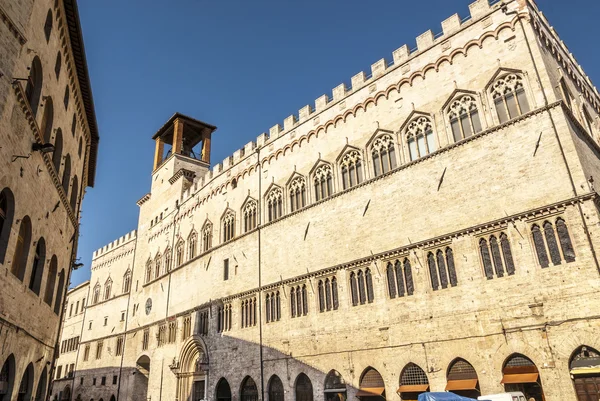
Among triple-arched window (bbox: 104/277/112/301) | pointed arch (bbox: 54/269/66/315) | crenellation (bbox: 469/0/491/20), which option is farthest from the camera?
triple-arched window (bbox: 104/277/112/301)

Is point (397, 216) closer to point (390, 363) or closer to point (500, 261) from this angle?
point (500, 261)

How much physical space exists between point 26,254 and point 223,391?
13673 millimetres

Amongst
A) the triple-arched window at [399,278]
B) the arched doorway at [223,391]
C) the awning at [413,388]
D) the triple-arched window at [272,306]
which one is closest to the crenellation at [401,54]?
the triple-arched window at [399,278]

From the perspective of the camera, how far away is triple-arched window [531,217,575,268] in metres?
12.6

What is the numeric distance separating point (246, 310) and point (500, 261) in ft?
42.2

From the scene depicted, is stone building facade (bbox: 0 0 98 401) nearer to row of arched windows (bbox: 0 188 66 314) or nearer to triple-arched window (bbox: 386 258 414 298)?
row of arched windows (bbox: 0 188 66 314)

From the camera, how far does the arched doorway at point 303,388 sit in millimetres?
18016

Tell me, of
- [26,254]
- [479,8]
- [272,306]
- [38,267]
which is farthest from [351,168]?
[26,254]

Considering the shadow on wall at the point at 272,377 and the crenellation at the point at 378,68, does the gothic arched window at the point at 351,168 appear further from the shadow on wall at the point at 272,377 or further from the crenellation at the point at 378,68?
the shadow on wall at the point at 272,377

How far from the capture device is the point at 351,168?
19672 mm

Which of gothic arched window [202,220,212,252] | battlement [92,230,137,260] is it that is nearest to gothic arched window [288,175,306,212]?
gothic arched window [202,220,212,252]

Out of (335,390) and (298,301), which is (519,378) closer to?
(335,390)

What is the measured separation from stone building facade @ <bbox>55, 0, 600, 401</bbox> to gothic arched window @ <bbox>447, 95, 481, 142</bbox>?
0.05 m

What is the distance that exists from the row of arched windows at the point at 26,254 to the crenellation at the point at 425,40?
614 inches
